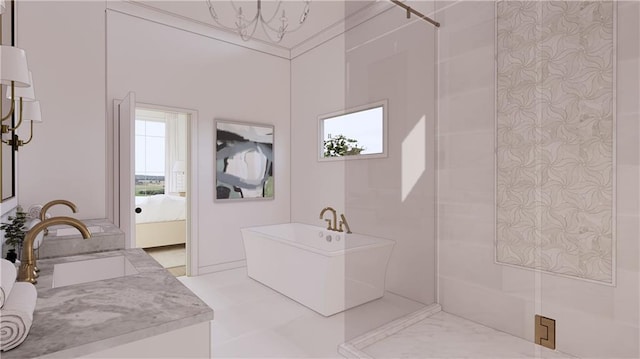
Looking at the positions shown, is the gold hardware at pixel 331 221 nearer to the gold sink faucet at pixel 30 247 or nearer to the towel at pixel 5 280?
the gold sink faucet at pixel 30 247

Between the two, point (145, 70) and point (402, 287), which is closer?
point (402, 287)

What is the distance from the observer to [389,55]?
304 cm

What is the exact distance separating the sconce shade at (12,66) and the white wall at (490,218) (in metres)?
2.67

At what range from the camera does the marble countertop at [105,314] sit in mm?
854

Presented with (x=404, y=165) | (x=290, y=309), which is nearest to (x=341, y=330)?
(x=290, y=309)

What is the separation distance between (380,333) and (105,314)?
1952 millimetres

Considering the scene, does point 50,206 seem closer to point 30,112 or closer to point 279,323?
point 30,112

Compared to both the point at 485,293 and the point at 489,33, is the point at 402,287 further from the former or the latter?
the point at 489,33

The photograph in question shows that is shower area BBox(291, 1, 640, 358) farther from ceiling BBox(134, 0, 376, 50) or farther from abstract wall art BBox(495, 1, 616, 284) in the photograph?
ceiling BBox(134, 0, 376, 50)

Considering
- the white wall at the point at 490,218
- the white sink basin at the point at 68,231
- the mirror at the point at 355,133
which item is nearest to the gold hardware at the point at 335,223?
the mirror at the point at 355,133

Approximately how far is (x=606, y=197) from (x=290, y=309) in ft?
8.08

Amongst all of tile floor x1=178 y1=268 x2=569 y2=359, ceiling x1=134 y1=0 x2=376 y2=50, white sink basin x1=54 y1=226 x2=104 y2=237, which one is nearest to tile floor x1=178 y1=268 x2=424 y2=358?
tile floor x1=178 y1=268 x2=569 y2=359

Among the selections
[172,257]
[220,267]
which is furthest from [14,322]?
[172,257]

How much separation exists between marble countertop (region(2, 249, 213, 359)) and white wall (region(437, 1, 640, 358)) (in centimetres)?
225
